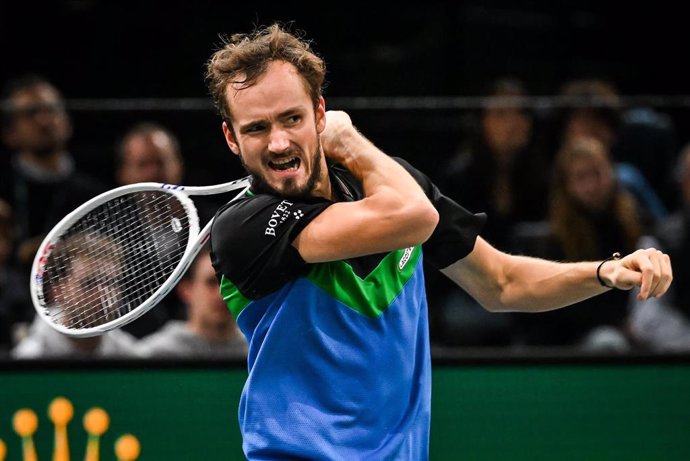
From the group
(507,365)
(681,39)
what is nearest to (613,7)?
(681,39)

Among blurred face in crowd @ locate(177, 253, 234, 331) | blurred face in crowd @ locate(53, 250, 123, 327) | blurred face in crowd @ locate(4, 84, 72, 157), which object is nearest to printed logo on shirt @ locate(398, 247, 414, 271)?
blurred face in crowd @ locate(53, 250, 123, 327)

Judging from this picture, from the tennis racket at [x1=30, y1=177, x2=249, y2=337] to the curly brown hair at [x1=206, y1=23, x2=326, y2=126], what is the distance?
477 millimetres

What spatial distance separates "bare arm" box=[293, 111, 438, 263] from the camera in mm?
3143

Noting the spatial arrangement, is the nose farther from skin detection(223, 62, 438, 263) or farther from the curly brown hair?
the curly brown hair

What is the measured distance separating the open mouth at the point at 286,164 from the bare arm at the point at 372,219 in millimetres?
145

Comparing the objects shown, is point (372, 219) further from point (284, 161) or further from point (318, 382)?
point (318, 382)

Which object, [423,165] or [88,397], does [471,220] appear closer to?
[423,165]

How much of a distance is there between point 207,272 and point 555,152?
1.72 meters

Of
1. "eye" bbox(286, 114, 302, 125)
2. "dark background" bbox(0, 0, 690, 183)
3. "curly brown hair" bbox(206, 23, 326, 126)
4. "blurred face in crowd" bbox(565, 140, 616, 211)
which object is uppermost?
"dark background" bbox(0, 0, 690, 183)

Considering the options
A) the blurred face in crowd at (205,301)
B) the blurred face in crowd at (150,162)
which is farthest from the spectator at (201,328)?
the blurred face in crowd at (150,162)

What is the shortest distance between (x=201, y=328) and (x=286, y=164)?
2507 mm

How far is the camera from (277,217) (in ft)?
10.5

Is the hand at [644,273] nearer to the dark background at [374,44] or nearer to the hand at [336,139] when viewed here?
the hand at [336,139]

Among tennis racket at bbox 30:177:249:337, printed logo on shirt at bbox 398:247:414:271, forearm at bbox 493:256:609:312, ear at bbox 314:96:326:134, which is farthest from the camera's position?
tennis racket at bbox 30:177:249:337
